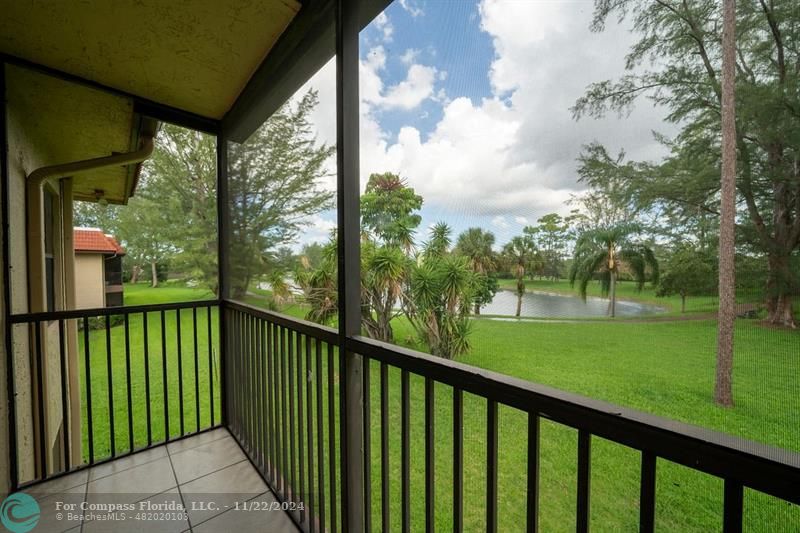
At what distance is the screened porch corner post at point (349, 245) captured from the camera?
1.32m

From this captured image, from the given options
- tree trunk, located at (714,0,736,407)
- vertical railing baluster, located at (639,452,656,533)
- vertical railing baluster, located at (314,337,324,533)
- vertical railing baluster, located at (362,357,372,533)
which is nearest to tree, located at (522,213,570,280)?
tree trunk, located at (714,0,736,407)

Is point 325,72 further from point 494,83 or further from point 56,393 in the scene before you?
point 56,393

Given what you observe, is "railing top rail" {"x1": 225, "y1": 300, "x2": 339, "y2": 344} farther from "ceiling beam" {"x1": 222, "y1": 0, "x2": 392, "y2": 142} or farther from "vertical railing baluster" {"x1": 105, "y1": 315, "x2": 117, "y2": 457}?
"ceiling beam" {"x1": 222, "y1": 0, "x2": 392, "y2": 142}

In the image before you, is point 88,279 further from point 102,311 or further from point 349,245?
point 349,245

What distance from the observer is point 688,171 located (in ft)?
1.81

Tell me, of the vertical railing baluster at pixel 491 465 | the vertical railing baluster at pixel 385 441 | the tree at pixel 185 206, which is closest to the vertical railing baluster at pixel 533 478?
the vertical railing baluster at pixel 491 465

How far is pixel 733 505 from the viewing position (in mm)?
502

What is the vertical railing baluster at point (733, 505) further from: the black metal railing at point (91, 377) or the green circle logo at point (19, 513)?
the black metal railing at point (91, 377)

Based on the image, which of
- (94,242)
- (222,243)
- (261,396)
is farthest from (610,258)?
(94,242)

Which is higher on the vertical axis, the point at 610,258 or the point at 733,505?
the point at 610,258

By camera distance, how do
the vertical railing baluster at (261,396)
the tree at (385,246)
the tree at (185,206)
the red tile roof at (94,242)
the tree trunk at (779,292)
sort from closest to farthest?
the tree trunk at (779,292) < the tree at (385,246) < the vertical railing baluster at (261,396) < the tree at (185,206) < the red tile roof at (94,242)

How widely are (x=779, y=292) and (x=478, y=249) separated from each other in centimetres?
55

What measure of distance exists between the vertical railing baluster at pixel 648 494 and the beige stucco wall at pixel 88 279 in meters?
4.03

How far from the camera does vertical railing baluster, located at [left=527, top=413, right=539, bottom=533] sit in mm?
756
